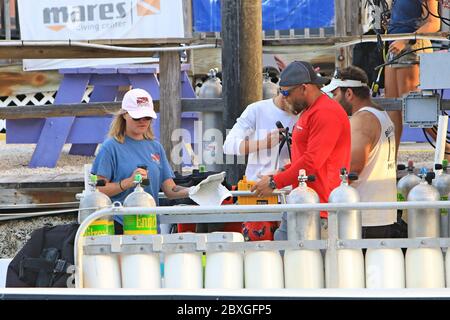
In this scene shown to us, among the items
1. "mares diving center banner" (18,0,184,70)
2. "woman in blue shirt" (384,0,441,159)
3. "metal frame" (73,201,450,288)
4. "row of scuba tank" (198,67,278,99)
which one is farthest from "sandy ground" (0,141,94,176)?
"metal frame" (73,201,450,288)

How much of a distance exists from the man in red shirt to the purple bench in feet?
19.9

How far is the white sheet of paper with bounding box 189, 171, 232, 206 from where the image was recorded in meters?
6.34

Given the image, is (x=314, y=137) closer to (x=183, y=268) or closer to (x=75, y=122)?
(x=183, y=268)

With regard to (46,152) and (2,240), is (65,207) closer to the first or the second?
(2,240)

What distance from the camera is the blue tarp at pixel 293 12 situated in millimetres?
14508

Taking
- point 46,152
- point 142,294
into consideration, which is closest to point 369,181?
point 142,294

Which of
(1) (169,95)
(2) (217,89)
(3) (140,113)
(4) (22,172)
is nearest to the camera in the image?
(3) (140,113)

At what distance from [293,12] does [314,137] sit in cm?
825

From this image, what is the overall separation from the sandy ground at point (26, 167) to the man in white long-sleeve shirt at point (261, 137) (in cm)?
208

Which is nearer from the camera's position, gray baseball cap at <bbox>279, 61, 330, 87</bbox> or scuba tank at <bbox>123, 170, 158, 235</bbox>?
scuba tank at <bbox>123, 170, 158, 235</bbox>

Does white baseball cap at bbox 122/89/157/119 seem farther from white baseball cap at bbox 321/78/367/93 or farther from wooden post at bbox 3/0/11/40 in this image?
wooden post at bbox 3/0/11/40

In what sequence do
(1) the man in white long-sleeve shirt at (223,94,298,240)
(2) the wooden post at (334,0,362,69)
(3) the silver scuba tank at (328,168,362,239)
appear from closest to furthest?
(3) the silver scuba tank at (328,168,362,239)
(1) the man in white long-sleeve shirt at (223,94,298,240)
(2) the wooden post at (334,0,362,69)

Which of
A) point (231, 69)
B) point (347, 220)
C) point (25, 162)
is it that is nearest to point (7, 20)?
point (25, 162)

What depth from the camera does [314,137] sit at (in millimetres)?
6488
